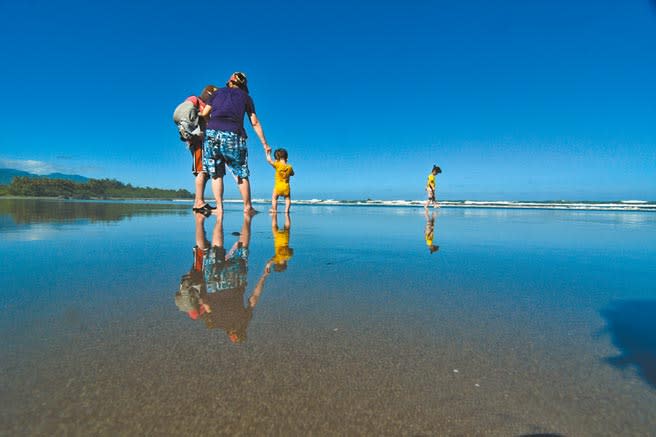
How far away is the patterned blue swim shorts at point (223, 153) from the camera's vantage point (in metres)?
5.90

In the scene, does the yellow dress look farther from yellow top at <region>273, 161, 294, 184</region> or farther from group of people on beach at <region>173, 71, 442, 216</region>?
group of people on beach at <region>173, 71, 442, 216</region>

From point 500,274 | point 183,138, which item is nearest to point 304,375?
point 500,274

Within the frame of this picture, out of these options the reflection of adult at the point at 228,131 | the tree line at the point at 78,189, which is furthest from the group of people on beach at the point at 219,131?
the tree line at the point at 78,189

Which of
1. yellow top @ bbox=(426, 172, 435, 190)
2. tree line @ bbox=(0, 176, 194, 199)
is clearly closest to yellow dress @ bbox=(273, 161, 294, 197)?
yellow top @ bbox=(426, 172, 435, 190)

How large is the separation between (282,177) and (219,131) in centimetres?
270

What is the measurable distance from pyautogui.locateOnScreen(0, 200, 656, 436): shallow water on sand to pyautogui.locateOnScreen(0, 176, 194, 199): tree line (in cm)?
2409

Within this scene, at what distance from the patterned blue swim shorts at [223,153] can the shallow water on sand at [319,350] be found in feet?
13.4

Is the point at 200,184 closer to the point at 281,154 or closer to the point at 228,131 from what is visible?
the point at 228,131

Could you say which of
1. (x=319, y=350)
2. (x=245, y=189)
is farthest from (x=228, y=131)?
(x=319, y=350)

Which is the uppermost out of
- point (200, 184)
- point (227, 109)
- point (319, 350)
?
point (227, 109)

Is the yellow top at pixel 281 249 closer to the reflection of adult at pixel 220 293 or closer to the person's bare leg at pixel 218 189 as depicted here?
the reflection of adult at pixel 220 293

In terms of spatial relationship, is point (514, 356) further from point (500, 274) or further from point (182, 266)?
point (182, 266)

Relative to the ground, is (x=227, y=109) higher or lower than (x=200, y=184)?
higher

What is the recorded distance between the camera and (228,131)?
585 centimetres
